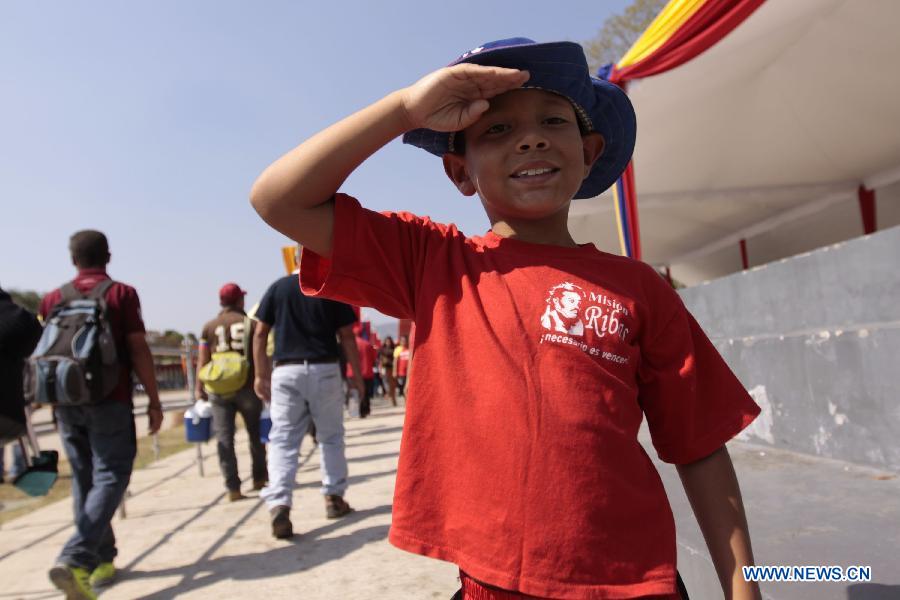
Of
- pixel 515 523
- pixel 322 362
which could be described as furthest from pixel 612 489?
pixel 322 362

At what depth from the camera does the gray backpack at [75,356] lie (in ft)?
10.2

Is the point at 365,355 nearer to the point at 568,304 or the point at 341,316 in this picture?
the point at 341,316

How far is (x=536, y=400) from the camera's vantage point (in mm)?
1131

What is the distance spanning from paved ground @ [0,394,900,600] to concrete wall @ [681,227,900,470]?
0.13 metres

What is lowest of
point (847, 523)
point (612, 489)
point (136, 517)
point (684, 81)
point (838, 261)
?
point (136, 517)

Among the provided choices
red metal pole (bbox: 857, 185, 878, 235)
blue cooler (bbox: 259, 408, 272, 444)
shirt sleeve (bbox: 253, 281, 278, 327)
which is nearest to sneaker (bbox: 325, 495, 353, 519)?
shirt sleeve (bbox: 253, 281, 278, 327)

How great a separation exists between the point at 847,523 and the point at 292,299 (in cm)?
341

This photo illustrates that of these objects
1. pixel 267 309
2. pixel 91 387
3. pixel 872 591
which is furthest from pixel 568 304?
pixel 267 309

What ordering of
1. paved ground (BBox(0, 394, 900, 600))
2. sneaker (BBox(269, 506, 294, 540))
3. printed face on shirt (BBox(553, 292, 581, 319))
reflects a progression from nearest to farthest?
printed face on shirt (BBox(553, 292, 581, 319)), paved ground (BBox(0, 394, 900, 600)), sneaker (BBox(269, 506, 294, 540))

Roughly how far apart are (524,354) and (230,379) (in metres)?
4.63

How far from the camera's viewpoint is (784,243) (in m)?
12.2

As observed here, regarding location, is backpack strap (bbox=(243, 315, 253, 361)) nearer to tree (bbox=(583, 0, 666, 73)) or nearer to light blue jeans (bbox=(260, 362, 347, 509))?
light blue jeans (bbox=(260, 362, 347, 509))

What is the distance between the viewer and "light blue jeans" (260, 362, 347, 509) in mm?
4230

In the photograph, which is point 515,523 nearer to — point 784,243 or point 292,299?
point 292,299
